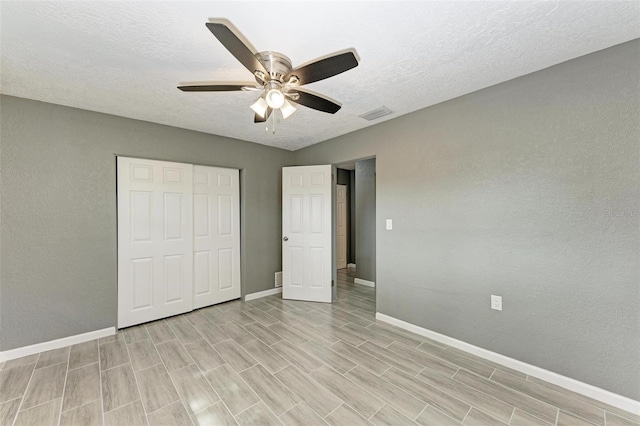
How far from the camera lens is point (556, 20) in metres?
1.47

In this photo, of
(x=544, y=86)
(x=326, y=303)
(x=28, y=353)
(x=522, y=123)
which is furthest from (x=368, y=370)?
(x=28, y=353)

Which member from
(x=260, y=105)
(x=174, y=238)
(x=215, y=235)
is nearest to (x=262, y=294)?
(x=215, y=235)

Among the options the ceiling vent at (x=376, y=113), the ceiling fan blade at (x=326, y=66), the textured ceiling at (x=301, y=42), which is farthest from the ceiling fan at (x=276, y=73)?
the ceiling vent at (x=376, y=113)

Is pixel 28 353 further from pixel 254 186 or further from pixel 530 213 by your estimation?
pixel 530 213

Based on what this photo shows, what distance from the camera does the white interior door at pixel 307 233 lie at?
12.3 feet

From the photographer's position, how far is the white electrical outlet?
219 centimetres

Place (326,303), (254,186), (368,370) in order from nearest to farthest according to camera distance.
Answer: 1. (368,370)
2. (326,303)
3. (254,186)

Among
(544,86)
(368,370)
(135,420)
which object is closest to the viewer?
Result: (135,420)

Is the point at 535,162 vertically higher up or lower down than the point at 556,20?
lower down

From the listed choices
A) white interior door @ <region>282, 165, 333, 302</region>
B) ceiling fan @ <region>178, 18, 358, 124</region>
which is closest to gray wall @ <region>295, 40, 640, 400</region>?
white interior door @ <region>282, 165, 333, 302</region>

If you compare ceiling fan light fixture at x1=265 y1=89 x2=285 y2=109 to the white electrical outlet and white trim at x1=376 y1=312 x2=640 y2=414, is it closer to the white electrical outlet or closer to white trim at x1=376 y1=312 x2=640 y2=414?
the white electrical outlet

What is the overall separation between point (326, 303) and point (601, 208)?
3071 millimetres

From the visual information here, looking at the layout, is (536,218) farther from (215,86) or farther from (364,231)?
(364,231)

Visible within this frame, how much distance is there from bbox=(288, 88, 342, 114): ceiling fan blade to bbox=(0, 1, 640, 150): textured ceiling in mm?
310
